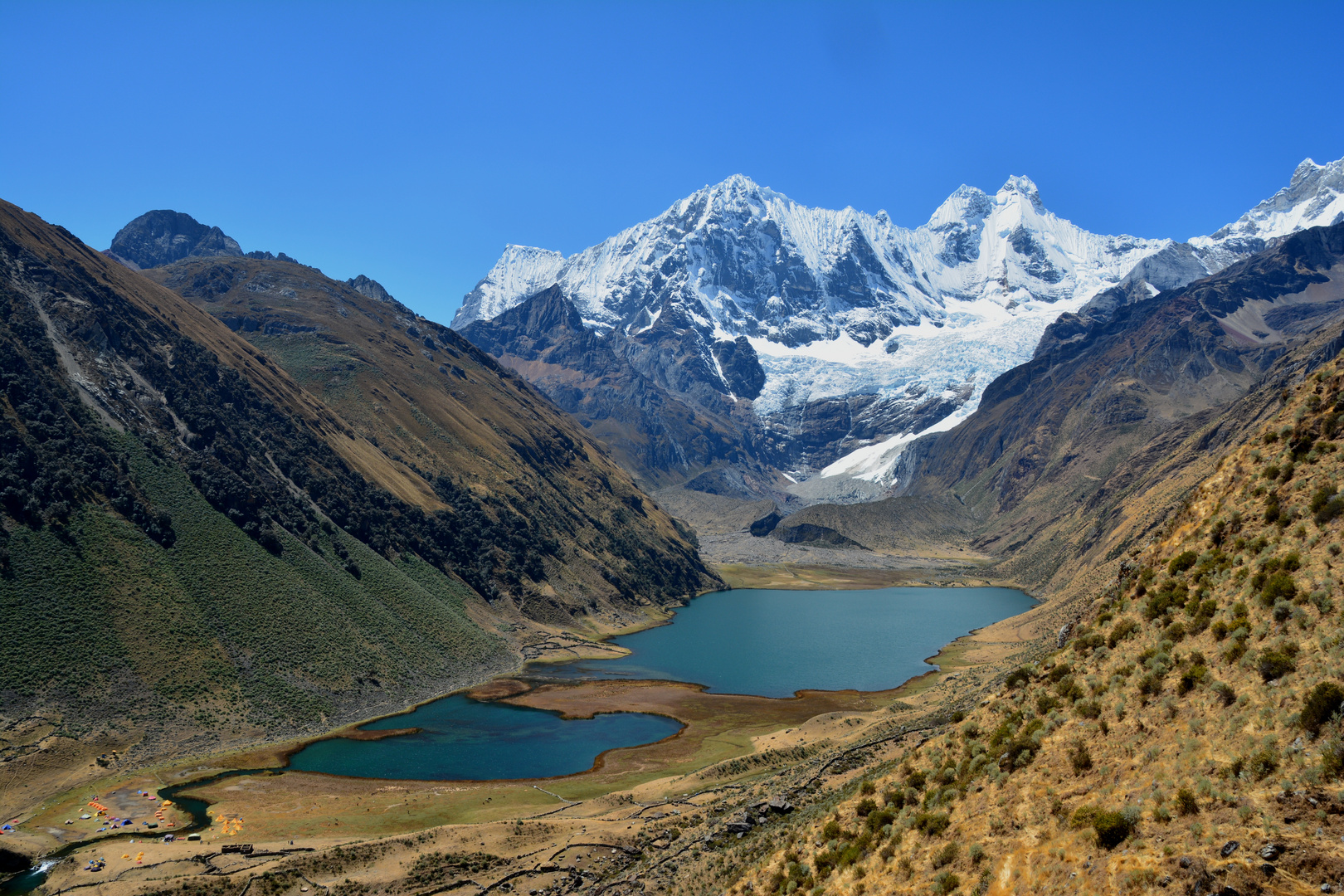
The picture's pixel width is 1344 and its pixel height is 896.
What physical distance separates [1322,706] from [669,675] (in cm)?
10941

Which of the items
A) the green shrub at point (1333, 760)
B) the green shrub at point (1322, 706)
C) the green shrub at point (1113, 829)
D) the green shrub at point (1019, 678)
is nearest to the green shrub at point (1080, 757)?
the green shrub at point (1113, 829)

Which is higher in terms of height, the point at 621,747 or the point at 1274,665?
the point at 1274,665

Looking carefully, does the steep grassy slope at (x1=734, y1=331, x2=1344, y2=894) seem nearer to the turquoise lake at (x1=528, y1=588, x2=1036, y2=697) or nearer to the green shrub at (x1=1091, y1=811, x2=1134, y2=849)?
the green shrub at (x1=1091, y1=811, x2=1134, y2=849)

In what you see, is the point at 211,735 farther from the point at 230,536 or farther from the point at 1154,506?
the point at 1154,506

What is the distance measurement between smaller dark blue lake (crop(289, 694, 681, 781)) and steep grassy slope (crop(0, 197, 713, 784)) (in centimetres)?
655

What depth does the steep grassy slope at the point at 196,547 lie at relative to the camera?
71.6 meters

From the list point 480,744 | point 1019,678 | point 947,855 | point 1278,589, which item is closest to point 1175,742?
point 1278,589

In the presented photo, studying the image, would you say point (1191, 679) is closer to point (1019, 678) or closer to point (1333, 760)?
point (1333, 760)

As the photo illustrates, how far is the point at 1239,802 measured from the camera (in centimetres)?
1689

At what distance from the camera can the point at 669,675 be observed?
120938 millimetres

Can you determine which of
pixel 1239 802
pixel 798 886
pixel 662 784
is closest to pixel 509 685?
pixel 662 784

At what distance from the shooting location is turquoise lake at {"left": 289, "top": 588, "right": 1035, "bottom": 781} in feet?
245

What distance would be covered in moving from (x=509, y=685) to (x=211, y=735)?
1615 inches

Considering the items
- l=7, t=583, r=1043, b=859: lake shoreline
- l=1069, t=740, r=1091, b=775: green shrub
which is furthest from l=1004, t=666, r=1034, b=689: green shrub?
l=7, t=583, r=1043, b=859: lake shoreline
